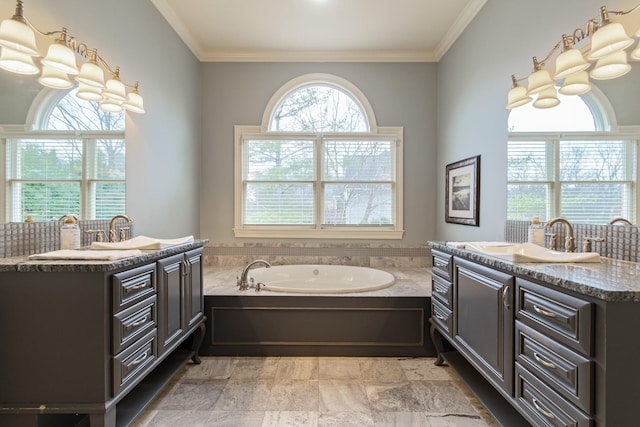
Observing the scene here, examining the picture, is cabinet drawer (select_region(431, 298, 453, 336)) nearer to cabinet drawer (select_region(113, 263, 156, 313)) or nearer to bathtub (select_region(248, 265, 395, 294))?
bathtub (select_region(248, 265, 395, 294))

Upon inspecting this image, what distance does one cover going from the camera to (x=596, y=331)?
988 mm

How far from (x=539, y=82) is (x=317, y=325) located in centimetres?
221

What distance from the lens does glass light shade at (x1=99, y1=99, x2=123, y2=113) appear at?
2077 mm

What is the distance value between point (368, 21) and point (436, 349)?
9.86 feet

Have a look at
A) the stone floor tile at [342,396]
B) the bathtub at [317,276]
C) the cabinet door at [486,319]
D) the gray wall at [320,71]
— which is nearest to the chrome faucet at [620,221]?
the cabinet door at [486,319]

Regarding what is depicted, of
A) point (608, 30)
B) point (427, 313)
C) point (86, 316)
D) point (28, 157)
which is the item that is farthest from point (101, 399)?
point (608, 30)

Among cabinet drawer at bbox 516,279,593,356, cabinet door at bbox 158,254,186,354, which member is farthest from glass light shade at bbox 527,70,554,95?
cabinet door at bbox 158,254,186,354

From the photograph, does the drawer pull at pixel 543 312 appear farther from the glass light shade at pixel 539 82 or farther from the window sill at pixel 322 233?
the window sill at pixel 322 233

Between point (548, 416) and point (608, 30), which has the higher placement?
point (608, 30)

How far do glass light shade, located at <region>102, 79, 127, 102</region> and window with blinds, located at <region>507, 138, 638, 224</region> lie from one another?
8.91ft

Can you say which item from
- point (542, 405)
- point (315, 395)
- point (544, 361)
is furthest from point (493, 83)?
point (315, 395)

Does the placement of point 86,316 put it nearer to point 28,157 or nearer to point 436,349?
point 28,157

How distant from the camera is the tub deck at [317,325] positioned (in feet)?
8.25

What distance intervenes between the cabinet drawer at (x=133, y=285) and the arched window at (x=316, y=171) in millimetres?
2138
